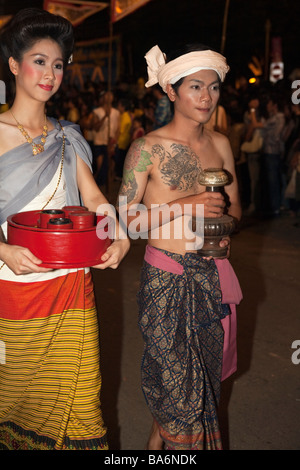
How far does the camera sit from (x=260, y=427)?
3617 millimetres

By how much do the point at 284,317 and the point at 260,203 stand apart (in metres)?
5.33

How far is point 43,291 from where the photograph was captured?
9.03 feet

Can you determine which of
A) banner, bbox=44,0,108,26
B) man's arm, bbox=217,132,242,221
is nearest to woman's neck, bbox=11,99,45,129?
man's arm, bbox=217,132,242,221

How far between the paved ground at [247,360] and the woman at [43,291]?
64 cm

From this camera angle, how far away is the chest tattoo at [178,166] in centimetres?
308

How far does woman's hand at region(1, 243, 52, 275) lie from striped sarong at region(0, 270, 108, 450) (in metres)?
0.38

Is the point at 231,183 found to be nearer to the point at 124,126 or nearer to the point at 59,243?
the point at 59,243

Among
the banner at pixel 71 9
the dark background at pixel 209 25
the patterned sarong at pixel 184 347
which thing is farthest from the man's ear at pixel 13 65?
the dark background at pixel 209 25

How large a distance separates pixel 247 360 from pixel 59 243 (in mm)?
2645

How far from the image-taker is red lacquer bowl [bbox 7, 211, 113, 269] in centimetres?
229

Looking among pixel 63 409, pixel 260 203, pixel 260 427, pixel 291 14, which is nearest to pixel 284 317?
pixel 260 427

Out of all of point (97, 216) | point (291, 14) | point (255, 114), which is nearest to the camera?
point (97, 216)
